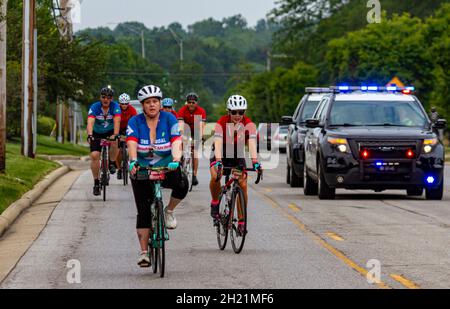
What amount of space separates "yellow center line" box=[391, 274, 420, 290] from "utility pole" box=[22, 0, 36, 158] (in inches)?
998

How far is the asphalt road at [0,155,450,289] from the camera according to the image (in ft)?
41.6

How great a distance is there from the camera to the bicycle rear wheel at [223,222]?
15.2 metres

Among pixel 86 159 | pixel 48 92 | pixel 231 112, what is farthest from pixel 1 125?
pixel 48 92

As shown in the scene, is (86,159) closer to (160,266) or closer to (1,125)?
(1,125)

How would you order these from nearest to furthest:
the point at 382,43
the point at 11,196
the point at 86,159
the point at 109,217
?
the point at 109,217, the point at 11,196, the point at 86,159, the point at 382,43

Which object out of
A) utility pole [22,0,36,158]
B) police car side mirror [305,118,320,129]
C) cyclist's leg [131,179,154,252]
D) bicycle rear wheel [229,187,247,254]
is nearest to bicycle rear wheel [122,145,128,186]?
police car side mirror [305,118,320,129]

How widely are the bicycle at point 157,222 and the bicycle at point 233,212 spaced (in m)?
2.05

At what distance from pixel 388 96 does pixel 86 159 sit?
83.8 feet

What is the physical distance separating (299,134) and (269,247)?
11866mm

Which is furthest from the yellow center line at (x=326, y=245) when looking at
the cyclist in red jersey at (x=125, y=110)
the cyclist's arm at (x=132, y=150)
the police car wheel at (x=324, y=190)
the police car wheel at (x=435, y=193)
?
the cyclist in red jersey at (x=125, y=110)

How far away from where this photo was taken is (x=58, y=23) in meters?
58.0

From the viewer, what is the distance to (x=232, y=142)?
15.7 metres

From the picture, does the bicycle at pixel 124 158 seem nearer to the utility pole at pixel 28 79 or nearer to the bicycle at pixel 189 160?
the bicycle at pixel 189 160
